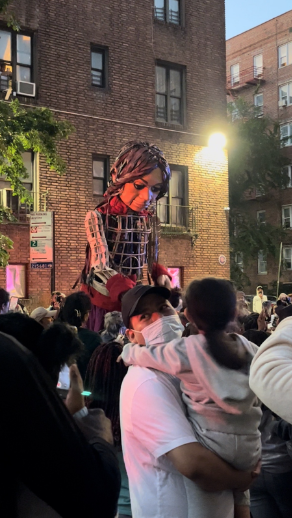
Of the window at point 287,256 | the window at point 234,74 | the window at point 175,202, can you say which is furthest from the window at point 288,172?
the window at point 175,202

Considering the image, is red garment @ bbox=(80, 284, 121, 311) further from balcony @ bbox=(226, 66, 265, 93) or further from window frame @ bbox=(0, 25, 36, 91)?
balcony @ bbox=(226, 66, 265, 93)

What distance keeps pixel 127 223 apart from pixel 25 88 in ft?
41.9

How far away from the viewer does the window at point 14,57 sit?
17.6 metres

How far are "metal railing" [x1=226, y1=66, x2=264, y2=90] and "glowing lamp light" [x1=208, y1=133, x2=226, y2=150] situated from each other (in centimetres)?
2256

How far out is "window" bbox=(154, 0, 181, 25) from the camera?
66.8 feet

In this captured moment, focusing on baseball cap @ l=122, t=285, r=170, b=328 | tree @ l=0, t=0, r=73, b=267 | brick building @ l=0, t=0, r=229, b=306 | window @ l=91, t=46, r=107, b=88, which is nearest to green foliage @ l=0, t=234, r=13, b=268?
tree @ l=0, t=0, r=73, b=267

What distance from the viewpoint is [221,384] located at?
2.55 m

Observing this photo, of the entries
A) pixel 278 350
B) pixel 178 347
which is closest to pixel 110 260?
pixel 178 347

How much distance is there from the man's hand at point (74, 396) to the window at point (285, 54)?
4162 cm

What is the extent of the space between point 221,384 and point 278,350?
0.40 m

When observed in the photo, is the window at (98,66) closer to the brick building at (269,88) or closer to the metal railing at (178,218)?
the metal railing at (178,218)

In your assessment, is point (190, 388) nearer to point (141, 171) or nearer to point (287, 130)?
point (141, 171)

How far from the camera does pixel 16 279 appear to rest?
17.2m

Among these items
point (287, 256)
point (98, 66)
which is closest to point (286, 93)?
point (287, 256)
